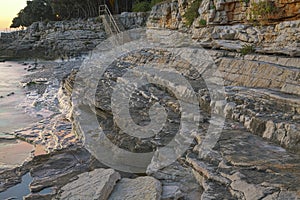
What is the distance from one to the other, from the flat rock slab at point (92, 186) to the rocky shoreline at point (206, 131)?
18 mm

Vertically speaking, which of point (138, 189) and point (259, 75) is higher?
point (259, 75)

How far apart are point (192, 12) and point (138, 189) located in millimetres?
10926

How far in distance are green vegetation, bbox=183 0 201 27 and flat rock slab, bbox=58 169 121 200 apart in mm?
10321

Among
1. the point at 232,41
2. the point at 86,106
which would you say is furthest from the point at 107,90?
the point at 232,41

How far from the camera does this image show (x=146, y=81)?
9.70 meters

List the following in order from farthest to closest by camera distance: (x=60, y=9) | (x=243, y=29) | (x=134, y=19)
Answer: (x=60, y=9), (x=134, y=19), (x=243, y=29)

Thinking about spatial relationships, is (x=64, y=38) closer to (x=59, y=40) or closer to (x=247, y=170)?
(x=59, y=40)

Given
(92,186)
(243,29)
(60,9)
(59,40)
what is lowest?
(59,40)

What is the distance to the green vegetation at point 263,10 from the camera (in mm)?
9020

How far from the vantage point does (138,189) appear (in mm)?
4406

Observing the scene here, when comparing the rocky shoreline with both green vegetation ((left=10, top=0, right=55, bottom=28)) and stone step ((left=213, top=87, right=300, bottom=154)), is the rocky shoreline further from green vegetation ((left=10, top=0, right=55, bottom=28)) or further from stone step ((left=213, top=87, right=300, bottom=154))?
green vegetation ((left=10, top=0, right=55, bottom=28))

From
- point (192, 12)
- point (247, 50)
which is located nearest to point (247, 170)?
point (247, 50)

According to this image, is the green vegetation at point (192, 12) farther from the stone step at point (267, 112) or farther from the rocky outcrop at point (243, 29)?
the stone step at point (267, 112)

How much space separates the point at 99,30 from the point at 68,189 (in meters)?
28.0
